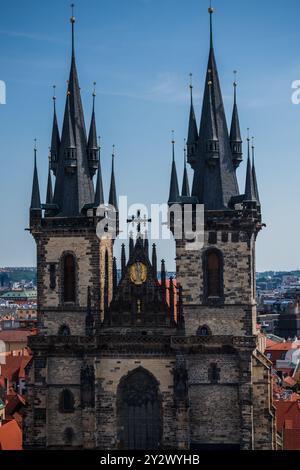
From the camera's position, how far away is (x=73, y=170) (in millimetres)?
58594

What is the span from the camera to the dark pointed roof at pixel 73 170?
58.3 metres

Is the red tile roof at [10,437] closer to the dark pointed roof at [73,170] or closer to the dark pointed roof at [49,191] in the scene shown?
the dark pointed roof at [73,170]

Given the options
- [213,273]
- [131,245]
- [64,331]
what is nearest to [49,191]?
[131,245]

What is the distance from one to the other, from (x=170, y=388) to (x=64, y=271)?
9.11 m

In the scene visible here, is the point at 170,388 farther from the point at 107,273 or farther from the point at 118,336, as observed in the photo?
the point at 107,273

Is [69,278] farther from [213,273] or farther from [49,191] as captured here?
[213,273]

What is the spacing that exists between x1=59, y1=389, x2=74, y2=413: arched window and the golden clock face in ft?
24.3

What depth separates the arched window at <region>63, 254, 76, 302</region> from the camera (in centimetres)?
5772

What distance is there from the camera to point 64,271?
57812 mm

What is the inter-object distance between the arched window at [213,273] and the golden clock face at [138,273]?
11.5 feet

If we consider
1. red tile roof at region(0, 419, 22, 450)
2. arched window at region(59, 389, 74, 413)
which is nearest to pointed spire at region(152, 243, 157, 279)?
arched window at region(59, 389, 74, 413)

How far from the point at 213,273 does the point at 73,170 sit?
1034 centimetres

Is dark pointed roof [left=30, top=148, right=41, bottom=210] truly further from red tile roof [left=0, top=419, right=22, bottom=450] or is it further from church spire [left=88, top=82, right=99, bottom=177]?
red tile roof [left=0, top=419, right=22, bottom=450]

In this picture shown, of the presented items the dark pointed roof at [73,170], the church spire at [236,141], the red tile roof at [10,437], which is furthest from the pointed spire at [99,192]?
the red tile roof at [10,437]
